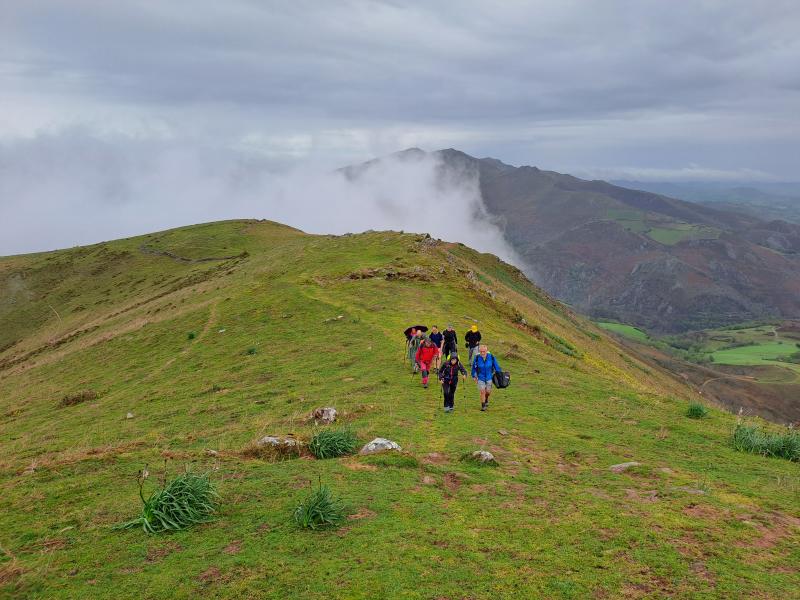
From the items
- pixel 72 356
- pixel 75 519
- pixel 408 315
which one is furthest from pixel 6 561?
pixel 72 356

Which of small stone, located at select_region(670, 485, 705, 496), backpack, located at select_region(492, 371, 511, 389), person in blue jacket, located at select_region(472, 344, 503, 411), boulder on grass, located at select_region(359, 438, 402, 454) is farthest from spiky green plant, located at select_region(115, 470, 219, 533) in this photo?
backpack, located at select_region(492, 371, 511, 389)

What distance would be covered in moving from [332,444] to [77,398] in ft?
72.2

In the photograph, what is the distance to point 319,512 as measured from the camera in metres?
10.0

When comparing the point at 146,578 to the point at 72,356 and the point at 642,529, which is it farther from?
the point at 72,356

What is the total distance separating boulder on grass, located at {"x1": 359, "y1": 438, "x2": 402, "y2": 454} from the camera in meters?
14.2

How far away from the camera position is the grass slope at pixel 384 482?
27.9ft

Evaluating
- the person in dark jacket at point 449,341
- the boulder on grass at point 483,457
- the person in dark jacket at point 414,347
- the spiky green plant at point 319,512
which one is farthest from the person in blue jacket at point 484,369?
the spiky green plant at point 319,512

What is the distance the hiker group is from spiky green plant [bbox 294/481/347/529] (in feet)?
31.3

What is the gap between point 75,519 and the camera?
1068cm

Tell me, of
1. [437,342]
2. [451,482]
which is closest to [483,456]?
[451,482]

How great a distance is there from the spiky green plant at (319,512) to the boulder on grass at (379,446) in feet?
12.6

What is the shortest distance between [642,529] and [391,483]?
212 inches

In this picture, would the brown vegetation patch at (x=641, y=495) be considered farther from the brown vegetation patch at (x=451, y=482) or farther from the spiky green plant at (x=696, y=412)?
the spiky green plant at (x=696, y=412)

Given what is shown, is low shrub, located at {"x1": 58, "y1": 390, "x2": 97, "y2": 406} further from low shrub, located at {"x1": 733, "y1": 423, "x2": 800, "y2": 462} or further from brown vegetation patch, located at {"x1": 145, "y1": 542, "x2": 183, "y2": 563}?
low shrub, located at {"x1": 733, "y1": 423, "x2": 800, "y2": 462}
